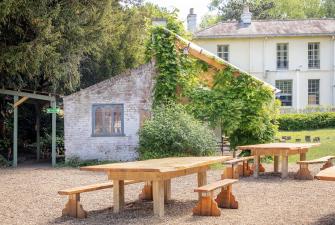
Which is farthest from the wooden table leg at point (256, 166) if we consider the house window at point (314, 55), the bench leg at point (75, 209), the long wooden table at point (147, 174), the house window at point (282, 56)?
the house window at point (314, 55)

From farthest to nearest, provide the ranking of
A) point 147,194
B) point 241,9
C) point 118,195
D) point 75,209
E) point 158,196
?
point 241,9 → point 147,194 → point 118,195 → point 75,209 → point 158,196

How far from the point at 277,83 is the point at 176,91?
19760 mm

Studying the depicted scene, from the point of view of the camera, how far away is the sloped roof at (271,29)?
37.2 meters

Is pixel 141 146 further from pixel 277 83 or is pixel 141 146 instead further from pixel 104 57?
pixel 277 83

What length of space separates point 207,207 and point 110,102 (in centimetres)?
1038

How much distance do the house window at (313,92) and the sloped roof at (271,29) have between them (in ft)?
10.5

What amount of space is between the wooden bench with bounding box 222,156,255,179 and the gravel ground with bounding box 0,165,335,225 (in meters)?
0.31

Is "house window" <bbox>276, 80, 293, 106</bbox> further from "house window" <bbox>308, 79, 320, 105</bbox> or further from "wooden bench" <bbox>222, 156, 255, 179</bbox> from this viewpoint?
"wooden bench" <bbox>222, 156, 255, 179</bbox>

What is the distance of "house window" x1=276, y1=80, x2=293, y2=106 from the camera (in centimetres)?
3731

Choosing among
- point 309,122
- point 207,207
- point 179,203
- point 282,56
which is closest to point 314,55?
point 282,56

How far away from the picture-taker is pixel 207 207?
9.26m

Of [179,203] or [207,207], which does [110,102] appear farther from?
[207,207]

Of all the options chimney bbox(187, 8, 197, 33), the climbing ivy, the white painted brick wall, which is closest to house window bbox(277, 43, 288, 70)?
chimney bbox(187, 8, 197, 33)

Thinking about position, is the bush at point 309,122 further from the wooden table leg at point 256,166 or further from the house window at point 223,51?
the wooden table leg at point 256,166
